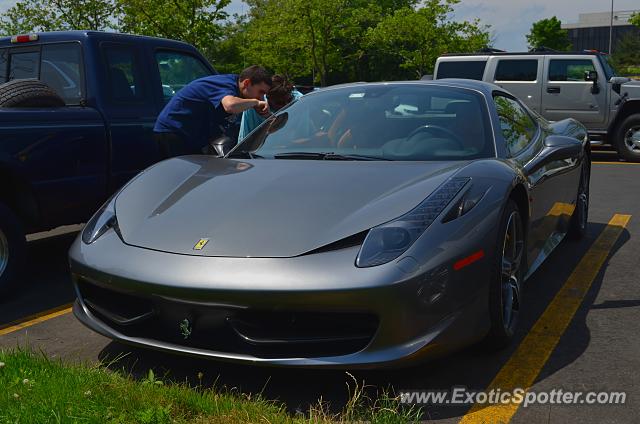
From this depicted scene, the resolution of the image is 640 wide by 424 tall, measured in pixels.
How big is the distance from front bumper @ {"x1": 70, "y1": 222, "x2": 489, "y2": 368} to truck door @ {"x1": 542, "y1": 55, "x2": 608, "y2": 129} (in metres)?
10.8

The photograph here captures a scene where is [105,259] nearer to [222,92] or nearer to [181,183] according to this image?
[181,183]

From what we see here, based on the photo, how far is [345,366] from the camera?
109 inches

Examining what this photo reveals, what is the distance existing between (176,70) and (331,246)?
392 centimetres

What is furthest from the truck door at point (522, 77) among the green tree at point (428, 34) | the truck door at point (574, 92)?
the green tree at point (428, 34)

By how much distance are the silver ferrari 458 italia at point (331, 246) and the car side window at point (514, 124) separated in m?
0.04

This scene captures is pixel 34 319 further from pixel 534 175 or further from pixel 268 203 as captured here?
pixel 534 175

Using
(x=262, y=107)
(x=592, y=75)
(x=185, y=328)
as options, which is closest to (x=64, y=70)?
(x=262, y=107)

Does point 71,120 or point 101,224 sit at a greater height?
point 71,120

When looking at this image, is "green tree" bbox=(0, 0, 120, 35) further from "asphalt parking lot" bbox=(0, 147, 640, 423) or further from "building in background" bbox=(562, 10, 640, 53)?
"building in background" bbox=(562, 10, 640, 53)

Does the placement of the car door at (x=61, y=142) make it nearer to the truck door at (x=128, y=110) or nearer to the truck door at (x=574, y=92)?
the truck door at (x=128, y=110)

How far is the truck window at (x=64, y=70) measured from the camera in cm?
544

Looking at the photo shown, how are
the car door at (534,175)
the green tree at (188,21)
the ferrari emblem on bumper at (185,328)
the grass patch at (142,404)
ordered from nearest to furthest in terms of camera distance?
1. the grass patch at (142,404)
2. the ferrari emblem on bumper at (185,328)
3. the car door at (534,175)
4. the green tree at (188,21)

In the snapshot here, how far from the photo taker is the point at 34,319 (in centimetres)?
429

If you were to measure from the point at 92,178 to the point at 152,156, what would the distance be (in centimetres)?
71
